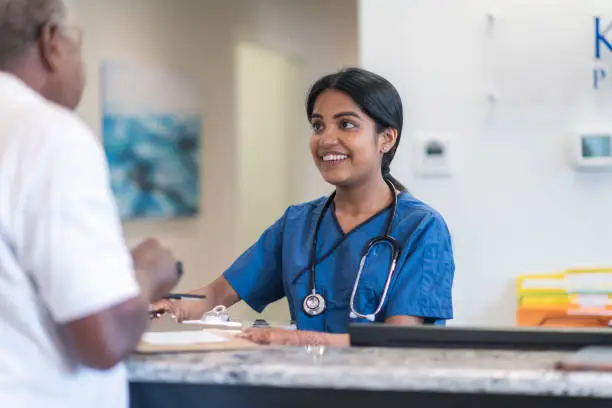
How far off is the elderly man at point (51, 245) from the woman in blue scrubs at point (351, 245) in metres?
0.75

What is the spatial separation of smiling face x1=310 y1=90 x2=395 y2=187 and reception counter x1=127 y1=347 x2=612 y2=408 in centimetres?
85

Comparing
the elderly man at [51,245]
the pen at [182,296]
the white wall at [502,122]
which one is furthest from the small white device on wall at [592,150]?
the elderly man at [51,245]

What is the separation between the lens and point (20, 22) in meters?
0.98

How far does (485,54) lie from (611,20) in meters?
0.41

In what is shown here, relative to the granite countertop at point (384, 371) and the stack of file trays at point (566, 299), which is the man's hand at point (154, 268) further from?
the stack of file trays at point (566, 299)

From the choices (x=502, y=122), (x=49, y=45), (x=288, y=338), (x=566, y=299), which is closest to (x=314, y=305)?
(x=288, y=338)

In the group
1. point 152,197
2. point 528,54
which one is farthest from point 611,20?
point 152,197

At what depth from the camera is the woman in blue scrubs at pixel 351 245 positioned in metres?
1.80

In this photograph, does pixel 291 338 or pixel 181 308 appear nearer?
pixel 291 338

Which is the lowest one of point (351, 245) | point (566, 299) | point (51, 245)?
point (566, 299)

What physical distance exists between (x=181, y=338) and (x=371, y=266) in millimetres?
615

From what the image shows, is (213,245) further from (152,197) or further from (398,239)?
(398,239)

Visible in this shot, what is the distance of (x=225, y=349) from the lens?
1.19m

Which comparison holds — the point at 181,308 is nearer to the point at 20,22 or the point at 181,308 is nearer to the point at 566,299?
the point at 20,22
